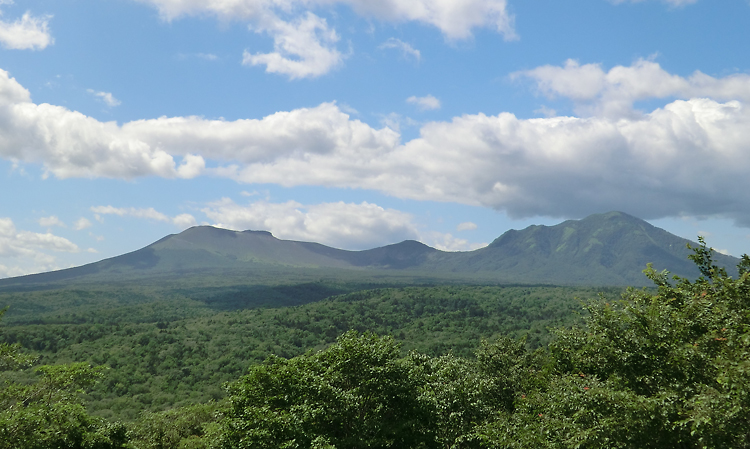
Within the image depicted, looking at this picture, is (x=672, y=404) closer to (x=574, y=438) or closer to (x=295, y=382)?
(x=574, y=438)

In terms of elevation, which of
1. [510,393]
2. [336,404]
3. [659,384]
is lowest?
[510,393]

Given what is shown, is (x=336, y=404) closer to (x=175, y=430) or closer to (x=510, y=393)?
(x=510, y=393)

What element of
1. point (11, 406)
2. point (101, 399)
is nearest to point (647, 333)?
point (11, 406)

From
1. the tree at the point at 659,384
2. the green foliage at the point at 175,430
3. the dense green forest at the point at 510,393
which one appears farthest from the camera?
the green foliage at the point at 175,430

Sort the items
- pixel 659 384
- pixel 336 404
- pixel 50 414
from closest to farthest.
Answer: pixel 659 384 → pixel 336 404 → pixel 50 414

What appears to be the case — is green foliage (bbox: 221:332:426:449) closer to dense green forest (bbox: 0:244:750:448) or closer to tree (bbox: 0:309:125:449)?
dense green forest (bbox: 0:244:750:448)

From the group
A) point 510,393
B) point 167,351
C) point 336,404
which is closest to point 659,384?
point 336,404

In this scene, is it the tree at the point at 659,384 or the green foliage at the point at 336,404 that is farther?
the green foliage at the point at 336,404

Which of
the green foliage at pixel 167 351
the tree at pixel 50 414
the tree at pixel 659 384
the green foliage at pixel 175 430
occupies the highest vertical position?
the tree at pixel 659 384

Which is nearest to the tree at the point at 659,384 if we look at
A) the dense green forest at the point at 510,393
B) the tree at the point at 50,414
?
the dense green forest at the point at 510,393

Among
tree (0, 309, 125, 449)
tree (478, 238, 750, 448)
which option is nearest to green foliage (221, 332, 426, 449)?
tree (478, 238, 750, 448)

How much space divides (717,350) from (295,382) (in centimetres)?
2059

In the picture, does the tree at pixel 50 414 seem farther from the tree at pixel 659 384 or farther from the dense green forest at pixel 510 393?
the tree at pixel 659 384

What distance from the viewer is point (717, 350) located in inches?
672
